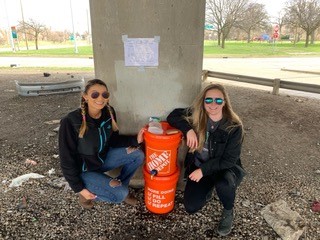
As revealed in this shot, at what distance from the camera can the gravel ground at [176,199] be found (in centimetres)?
265

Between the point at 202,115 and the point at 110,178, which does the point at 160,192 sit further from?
the point at 202,115

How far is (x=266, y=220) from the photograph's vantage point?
2.81 m

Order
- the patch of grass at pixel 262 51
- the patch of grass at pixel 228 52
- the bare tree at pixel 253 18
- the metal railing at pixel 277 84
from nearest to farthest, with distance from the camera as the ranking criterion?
the metal railing at pixel 277 84
the patch of grass at pixel 228 52
the patch of grass at pixel 262 51
the bare tree at pixel 253 18

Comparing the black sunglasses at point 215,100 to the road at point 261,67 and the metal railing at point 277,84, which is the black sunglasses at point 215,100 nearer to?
the metal railing at point 277,84

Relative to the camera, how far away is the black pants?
262 centimetres

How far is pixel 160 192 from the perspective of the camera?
281 cm

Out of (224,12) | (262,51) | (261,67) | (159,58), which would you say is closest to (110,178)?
(159,58)

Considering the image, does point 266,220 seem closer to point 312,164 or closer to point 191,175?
point 191,175

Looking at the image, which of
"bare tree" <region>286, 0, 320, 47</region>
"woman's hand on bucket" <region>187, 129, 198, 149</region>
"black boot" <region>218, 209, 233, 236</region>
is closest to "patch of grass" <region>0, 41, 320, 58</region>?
"bare tree" <region>286, 0, 320, 47</region>

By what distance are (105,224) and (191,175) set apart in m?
0.98

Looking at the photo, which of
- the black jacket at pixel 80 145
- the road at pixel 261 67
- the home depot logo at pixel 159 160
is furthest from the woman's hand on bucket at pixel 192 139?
the road at pixel 261 67

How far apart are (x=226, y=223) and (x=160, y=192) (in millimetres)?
709

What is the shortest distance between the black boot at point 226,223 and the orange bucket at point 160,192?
1.80ft

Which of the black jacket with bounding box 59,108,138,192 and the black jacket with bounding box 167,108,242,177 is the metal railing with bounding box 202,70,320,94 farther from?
the black jacket with bounding box 59,108,138,192
